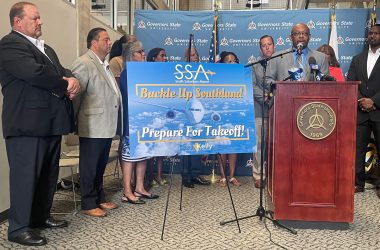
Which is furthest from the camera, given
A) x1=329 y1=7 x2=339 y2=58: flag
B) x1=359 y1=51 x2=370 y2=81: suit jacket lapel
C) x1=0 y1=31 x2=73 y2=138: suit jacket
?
x1=329 y1=7 x2=339 y2=58: flag

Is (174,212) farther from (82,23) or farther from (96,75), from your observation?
(82,23)

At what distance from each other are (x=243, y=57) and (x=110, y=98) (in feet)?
7.66

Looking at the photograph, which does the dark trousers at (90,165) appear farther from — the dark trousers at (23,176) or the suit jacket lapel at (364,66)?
the suit jacket lapel at (364,66)

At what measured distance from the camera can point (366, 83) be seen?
12.9ft

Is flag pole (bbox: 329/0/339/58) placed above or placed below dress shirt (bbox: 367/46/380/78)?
above

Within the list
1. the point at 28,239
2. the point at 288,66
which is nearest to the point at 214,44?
the point at 288,66

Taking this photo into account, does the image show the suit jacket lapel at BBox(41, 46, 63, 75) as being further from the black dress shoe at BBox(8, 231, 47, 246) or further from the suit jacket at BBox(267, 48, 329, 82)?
the suit jacket at BBox(267, 48, 329, 82)

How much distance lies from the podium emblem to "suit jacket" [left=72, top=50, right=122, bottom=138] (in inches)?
58.5

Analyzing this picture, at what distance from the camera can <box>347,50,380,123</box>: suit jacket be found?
383 centimetres

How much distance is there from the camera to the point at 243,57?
4.81 metres

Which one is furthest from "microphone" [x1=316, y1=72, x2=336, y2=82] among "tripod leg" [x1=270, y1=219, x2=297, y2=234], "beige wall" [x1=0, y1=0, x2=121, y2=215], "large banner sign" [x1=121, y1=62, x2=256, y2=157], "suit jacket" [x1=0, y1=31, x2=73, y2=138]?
"beige wall" [x1=0, y1=0, x2=121, y2=215]

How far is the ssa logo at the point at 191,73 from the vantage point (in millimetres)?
2600

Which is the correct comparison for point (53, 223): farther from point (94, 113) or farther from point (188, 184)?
point (188, 184)

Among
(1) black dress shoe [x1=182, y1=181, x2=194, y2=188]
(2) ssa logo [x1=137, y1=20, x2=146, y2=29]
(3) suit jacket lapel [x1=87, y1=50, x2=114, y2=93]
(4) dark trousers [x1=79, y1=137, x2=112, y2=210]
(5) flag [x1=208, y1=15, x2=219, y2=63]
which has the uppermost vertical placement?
(2) ssa logo [x1=137, y1=20, x2=146, y2=29]
